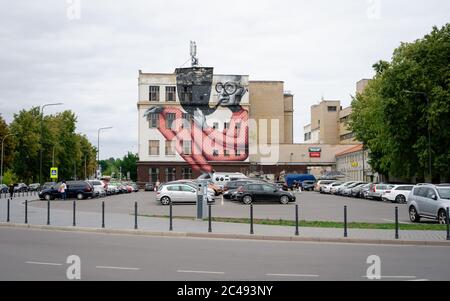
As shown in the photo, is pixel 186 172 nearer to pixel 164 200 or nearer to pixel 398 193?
pixel 398 193

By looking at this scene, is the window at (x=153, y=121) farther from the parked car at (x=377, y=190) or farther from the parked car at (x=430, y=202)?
the parked car at (x=430, y=202)

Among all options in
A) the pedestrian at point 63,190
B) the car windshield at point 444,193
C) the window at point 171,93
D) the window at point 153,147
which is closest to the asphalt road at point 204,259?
the car windshield at point 444,193

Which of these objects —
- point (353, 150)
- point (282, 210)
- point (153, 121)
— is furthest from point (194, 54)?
point (282, 210)

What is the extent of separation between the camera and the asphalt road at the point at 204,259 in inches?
433

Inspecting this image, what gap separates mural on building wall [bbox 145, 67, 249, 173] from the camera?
322 ft

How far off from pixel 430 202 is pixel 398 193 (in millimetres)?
22296

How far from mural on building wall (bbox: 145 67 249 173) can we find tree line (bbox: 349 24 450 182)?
4365 cm

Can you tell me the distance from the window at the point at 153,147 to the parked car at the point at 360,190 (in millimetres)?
47185

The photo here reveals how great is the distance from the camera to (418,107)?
2007 inches

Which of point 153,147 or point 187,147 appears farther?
point 187,147

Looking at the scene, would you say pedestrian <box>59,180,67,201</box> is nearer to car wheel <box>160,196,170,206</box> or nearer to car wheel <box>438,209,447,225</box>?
car wheel <box>160,196,170,206</box>

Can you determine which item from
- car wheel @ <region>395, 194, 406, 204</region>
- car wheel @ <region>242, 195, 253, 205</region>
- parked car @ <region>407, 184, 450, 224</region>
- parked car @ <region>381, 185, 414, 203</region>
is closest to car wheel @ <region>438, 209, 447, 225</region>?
parked car @ <region>407, 184, 450, 224</region>

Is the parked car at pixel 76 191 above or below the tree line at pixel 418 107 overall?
below
